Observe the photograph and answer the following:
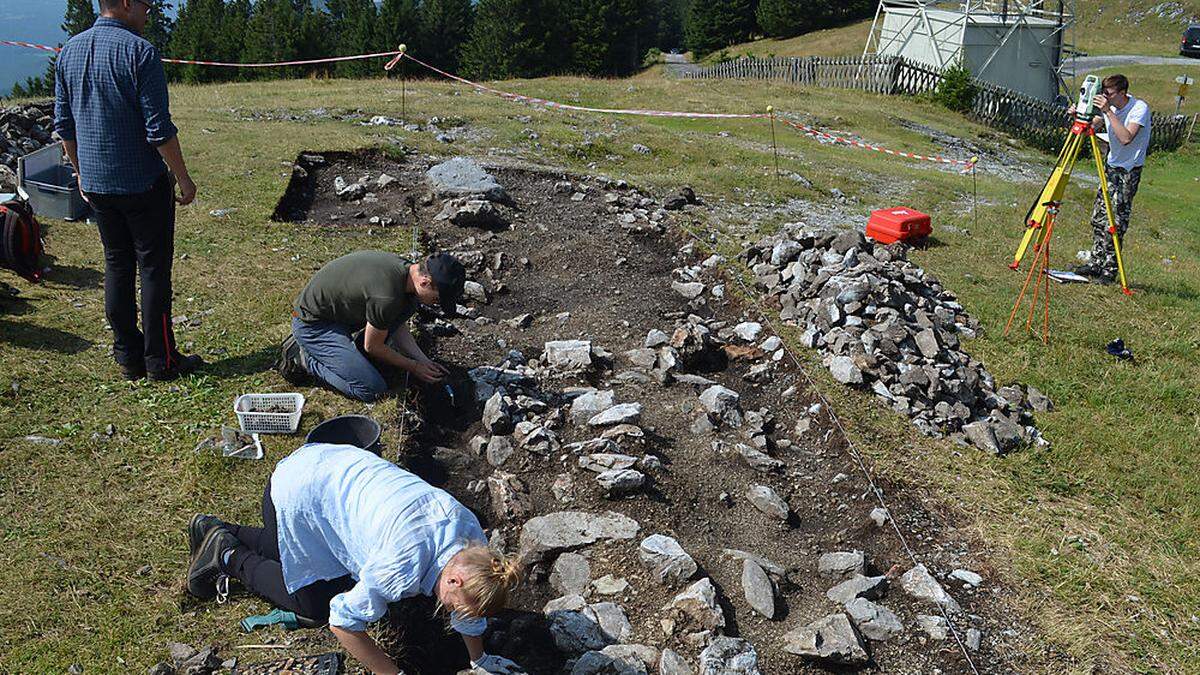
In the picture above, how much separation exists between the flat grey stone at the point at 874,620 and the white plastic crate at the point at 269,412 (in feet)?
12.1

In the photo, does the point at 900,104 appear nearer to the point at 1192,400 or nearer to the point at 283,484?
the point at 1192,400

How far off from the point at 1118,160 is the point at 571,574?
851 cm

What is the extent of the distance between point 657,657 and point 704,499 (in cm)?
156

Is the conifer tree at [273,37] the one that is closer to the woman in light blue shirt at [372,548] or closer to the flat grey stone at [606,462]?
the flat grey stone at [606,462]

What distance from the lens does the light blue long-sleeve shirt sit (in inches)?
126

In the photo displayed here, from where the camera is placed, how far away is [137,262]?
584cm

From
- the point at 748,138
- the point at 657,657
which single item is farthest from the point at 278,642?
the point at 748,138

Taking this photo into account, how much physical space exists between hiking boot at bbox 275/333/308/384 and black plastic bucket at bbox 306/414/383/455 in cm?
168

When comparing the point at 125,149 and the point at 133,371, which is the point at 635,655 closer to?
the point at 133,371

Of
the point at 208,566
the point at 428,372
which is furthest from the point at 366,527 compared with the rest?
the point at 428,372

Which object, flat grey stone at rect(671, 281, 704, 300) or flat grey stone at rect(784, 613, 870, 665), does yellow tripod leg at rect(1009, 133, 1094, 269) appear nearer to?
flat grey stone at rect(671, 281, 704, 300)

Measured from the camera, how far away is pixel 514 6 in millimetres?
58938

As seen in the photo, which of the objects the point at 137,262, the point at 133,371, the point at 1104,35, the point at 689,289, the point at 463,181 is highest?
the point at 1104,35

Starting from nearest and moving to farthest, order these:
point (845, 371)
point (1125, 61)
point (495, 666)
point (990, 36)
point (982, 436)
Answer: point (495, 666) → point (982, 436) → point (845, 371) → point (990, 36) → point (1125, 61)
